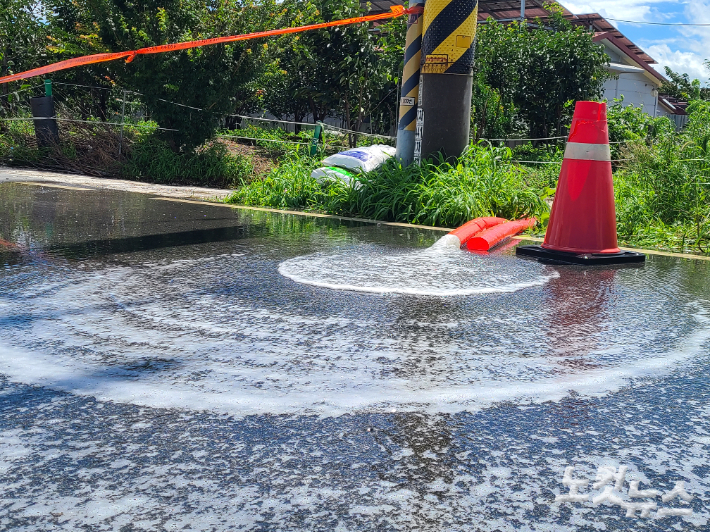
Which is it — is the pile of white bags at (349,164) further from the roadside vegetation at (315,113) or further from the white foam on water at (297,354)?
the white foam on water at (297,354)

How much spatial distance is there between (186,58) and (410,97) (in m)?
4.77

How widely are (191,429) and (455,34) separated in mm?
6939

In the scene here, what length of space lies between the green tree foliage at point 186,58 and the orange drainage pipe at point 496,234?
263 inches

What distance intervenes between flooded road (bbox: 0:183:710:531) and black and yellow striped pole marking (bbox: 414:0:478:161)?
12.6 feet

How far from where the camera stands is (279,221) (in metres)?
7.54

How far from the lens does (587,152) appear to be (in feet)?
18.8

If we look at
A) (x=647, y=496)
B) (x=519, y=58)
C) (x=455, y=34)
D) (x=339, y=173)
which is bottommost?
(x=647, y=496)

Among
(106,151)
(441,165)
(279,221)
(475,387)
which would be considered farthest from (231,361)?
(106,151)

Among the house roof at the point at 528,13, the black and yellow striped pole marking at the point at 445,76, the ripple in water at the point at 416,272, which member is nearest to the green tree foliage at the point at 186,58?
the black and yellow striped pole marking at the point at 445,76

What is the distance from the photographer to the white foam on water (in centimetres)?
259

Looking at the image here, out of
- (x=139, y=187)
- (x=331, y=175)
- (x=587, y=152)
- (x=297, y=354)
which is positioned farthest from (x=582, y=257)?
(x=139, y=187)

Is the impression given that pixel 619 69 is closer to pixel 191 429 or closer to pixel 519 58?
pixel 519 58

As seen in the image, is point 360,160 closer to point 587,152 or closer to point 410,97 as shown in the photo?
point 410,97

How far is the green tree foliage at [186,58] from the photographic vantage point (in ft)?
38.8
